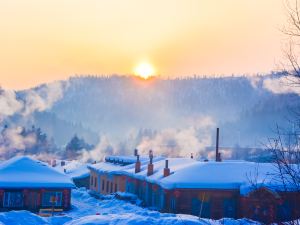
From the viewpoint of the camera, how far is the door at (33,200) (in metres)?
30.8

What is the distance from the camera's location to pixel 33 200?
3097 cm

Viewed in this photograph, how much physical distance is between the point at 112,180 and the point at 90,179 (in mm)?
8992

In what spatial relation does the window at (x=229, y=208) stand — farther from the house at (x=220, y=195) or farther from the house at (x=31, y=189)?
the house at (x=31, y=189)

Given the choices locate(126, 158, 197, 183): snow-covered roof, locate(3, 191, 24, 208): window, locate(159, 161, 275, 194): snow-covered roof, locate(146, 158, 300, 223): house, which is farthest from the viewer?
locate(126, 158, 197, 183): snow-covered roof

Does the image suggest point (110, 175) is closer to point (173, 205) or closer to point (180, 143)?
point (173, 205)

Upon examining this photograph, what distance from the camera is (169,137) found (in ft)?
402

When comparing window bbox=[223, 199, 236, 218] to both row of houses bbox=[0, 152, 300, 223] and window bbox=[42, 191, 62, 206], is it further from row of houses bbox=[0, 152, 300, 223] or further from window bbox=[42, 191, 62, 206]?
window bbox=[42, 191, 62, 206]

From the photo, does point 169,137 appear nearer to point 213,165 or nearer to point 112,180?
point 112,180

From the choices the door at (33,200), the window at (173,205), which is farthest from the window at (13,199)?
the window at (173,205)

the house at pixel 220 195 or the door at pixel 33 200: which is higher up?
the house at pixel 220 195

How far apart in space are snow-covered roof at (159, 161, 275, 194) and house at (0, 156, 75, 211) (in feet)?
23.9

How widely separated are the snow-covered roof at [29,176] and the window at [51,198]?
622 mm

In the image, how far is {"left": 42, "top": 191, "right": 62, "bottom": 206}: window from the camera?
31250 mm

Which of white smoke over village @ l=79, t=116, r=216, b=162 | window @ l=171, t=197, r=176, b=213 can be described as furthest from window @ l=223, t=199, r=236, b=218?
white smoke over village @ l=79, t=116, r=216, b=162
